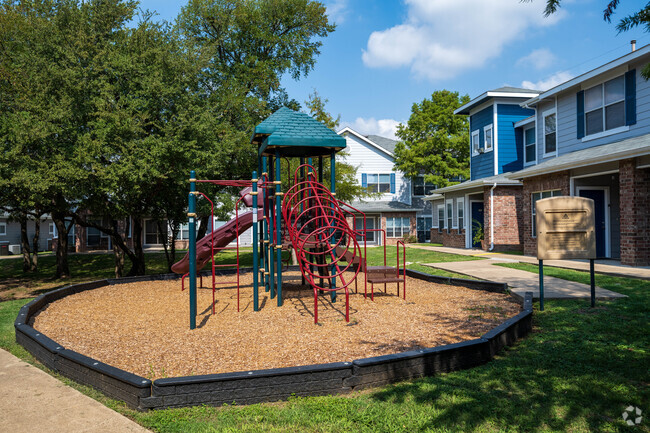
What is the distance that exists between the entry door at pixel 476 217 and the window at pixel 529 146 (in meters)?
3.10

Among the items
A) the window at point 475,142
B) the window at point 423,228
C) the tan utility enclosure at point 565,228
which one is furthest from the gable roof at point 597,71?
the window at point 423,228

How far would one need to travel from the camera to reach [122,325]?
6926 millimetres

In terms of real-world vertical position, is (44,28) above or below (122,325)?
above

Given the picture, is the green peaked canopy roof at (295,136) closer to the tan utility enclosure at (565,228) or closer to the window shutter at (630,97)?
the tan utility enclosure at (565,228)

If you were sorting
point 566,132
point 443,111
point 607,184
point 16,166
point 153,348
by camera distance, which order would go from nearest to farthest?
point 153,348 → point 16,166 → point 607,184 → point 566,132 → point 443,111

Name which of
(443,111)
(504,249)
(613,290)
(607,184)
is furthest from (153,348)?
(443,111)

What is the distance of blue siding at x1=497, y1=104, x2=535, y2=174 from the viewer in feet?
69.9

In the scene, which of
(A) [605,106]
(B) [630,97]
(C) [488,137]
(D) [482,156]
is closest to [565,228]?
(B) [630,97]

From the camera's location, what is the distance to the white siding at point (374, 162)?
104ft

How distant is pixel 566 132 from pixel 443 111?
51.0 feet

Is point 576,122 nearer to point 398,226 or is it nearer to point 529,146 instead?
point 529,146

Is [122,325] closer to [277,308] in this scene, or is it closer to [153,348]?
[153,348]

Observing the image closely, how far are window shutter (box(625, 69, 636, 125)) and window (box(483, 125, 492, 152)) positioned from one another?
8.24 m

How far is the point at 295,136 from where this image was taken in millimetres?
8297
